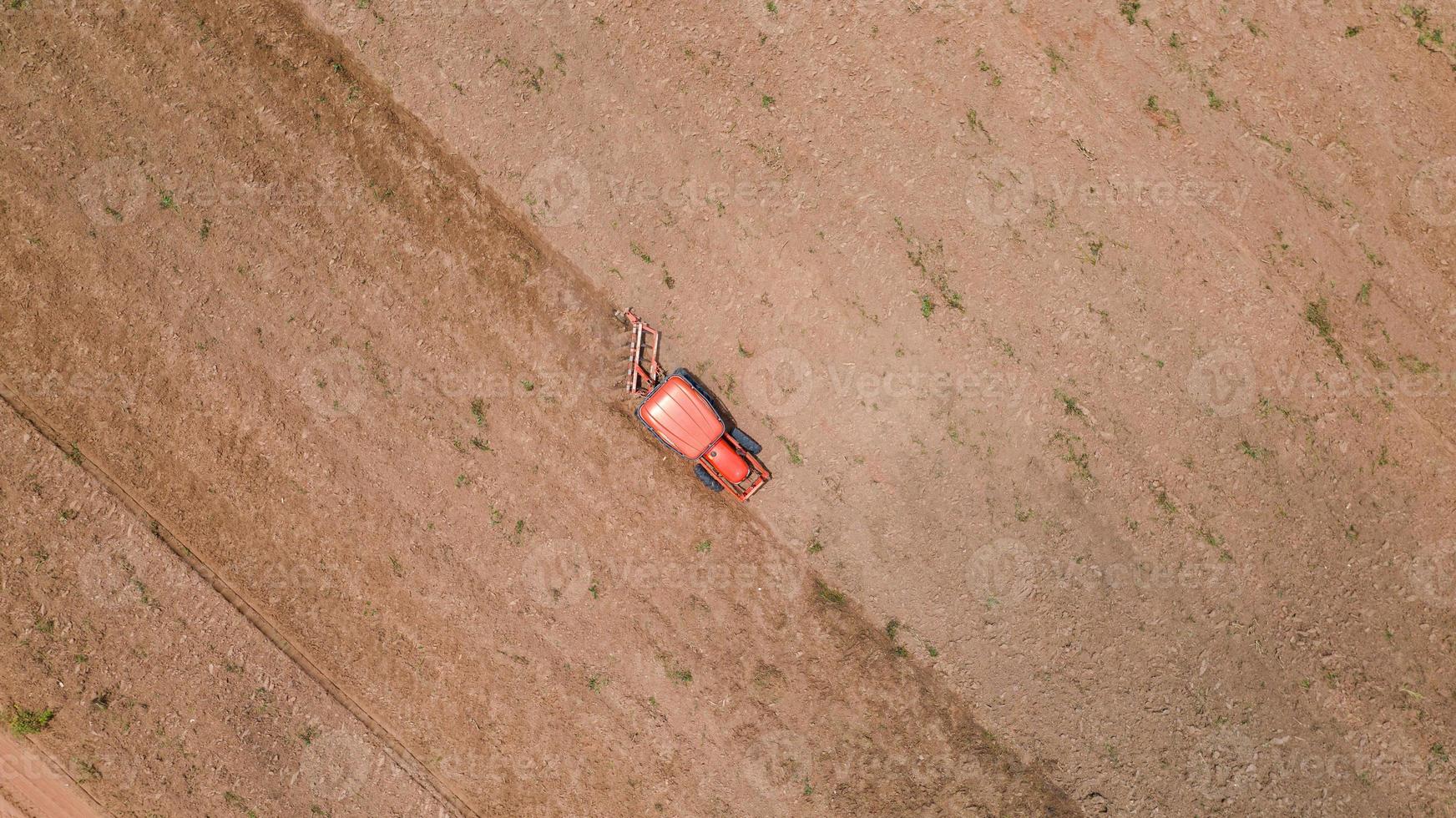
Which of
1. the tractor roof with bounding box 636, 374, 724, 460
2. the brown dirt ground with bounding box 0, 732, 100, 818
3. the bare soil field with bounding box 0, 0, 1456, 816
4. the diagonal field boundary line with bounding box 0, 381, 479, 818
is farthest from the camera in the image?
the brown dirt ground with bounding box 0, 732, 100, 818

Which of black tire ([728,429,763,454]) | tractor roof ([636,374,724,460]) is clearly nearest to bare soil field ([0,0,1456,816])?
black tire ([728,429,763,454])

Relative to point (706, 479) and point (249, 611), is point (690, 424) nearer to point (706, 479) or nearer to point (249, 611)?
point (706, 479)

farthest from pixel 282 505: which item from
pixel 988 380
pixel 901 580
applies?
pixel 988 380

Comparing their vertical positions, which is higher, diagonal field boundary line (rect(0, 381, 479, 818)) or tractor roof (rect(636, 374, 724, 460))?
tractor roof (rect(636, 374, 724, 460))

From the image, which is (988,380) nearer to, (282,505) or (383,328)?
(383,328)

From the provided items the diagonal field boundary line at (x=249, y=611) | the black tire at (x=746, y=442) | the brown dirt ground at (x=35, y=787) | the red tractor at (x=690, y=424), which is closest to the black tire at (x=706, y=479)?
the red tractor at (x=690, y=424)

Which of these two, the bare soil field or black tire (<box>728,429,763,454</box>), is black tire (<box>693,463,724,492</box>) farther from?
black tire (<box>728,429,763,454</box>)

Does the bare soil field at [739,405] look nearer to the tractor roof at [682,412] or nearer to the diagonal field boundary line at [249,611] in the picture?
the diagonal field boundary line at [249,611]
